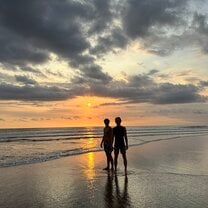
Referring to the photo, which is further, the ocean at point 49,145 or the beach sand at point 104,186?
the ocean at point 49,145

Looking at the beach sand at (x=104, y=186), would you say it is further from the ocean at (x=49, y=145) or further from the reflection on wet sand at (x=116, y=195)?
the ocean at (x=49, y=145)

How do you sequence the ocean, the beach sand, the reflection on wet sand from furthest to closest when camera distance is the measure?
the ocean < the beach sand < the reflection on wet sand

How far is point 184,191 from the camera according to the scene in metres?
9.95

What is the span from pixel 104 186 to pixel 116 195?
1329 millimetres

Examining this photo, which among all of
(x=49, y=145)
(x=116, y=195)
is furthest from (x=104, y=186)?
(x=49, y=145)

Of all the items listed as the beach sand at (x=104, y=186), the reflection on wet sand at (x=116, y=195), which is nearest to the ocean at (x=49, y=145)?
the beach sand at (x=104, y=186)

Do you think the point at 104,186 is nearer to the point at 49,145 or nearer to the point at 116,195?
the point at 116,195

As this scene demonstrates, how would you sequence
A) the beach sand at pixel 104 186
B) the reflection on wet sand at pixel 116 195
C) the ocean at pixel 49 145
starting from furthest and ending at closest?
the ocean at pixel 49 145 → the beach sand at pixel 104 186 → the reflection on wet sand at pixel 116 195

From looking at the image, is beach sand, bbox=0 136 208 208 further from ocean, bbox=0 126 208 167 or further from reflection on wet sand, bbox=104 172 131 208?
ocean, bbox=0 126 208 167

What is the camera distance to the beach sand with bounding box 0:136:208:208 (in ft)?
29.5

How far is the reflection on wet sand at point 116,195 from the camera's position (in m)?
8.81

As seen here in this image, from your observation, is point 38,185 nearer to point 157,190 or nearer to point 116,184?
point 116,184

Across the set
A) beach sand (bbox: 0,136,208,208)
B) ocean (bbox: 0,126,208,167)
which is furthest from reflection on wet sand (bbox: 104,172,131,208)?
→ ocean (bbox: 0,126,208,167)

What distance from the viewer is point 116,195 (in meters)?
9.84
